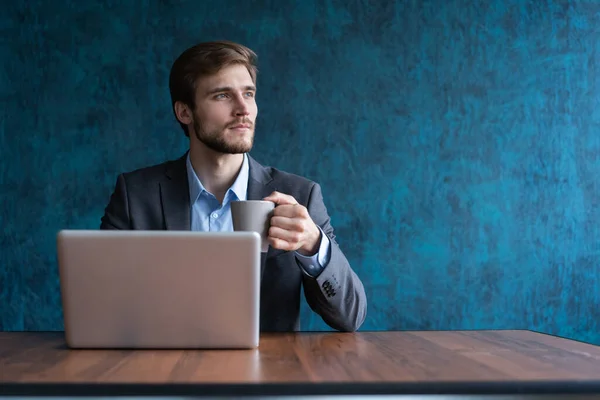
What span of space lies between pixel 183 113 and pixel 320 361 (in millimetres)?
1376

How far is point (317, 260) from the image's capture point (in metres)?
1.46

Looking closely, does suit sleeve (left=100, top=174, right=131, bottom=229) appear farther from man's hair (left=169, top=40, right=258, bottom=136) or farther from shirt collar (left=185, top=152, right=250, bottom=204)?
man's hair (left=169, top=40, right=258, bottom=136)

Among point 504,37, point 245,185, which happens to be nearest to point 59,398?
point 245,185

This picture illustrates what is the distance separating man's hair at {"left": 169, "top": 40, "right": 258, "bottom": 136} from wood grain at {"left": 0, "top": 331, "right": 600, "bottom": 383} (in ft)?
3.37

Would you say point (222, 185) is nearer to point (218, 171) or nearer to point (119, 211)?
point (218, 171)

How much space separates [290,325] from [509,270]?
1660 millimetres

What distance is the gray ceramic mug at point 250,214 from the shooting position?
1.17 meters

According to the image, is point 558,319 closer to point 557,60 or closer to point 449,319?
point 449,319

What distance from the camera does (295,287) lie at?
180 centimetres

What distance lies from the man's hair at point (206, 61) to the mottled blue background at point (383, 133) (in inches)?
36.0

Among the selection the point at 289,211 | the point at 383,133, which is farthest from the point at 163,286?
the point at 383,133

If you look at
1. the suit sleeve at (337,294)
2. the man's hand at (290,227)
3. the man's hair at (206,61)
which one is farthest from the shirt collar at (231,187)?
the man's hand at (290,227)

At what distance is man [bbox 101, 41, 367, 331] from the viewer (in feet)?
5.84

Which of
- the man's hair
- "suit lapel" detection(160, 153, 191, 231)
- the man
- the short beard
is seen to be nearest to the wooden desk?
the man
